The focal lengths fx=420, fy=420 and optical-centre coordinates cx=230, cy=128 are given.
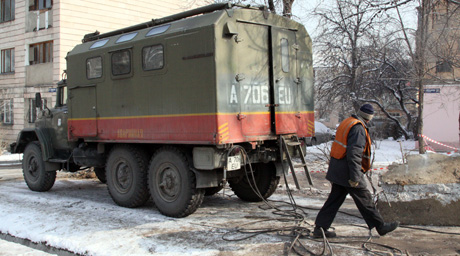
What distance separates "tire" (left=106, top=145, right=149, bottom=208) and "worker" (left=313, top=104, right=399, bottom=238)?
3.44 metres

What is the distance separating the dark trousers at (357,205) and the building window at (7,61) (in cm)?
2573

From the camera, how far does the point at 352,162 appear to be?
5.27 m

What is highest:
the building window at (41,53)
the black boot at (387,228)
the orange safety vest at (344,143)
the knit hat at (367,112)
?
the building window at (41,53)

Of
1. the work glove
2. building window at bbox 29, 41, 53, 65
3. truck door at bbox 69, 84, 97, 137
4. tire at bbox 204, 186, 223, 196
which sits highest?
building window at bbox 29, 41, 53, 65

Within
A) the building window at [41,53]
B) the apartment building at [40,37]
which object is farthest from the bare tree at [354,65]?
the building window at [41,53]

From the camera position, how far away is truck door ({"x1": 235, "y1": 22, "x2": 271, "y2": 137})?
6609mm

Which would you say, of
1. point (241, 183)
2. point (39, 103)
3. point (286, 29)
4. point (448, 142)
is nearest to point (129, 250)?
point (241, 183)

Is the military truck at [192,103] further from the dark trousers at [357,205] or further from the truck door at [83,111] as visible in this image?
the dark trousers at [357,205]

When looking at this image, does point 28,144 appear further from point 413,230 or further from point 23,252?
point 413,230

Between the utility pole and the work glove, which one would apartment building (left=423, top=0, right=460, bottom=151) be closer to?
A: the utility pole

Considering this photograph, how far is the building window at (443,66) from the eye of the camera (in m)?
11.8

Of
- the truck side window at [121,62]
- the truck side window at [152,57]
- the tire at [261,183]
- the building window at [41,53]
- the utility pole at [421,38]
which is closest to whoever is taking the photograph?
the truck side window at [152,57]

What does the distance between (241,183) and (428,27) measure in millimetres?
8144

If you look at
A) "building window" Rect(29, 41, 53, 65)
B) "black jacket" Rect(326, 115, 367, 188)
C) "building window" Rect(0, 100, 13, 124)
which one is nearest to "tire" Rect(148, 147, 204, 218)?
"black jacket" Rect(326, 115, 367, 188)
